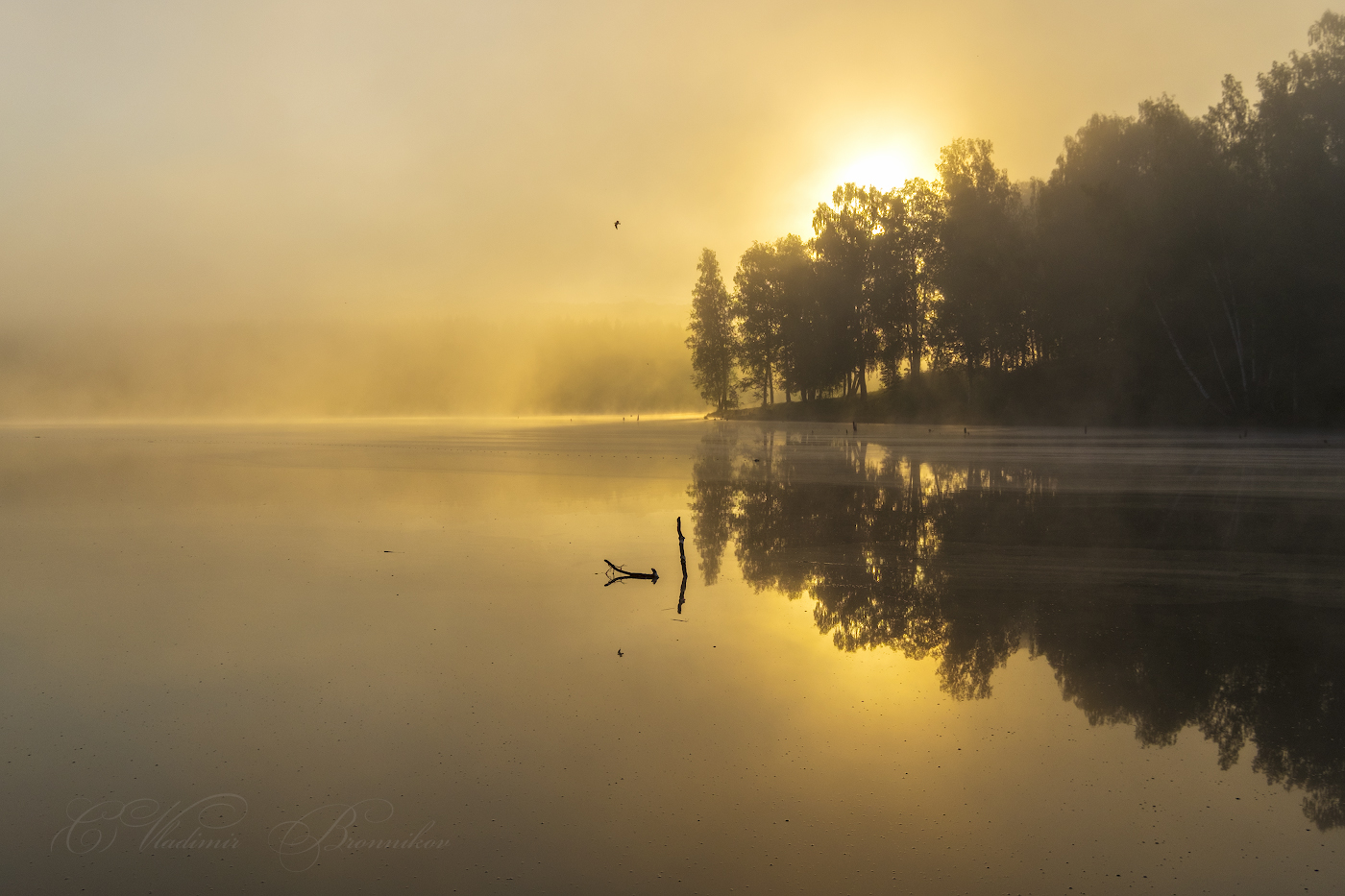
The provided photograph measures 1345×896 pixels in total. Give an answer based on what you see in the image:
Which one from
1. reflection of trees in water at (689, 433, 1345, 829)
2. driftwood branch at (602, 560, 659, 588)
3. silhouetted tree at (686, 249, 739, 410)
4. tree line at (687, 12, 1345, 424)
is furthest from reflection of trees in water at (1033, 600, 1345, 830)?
silhouetted tree at (686, 249, 739, 410)

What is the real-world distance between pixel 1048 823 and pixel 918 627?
157 inches

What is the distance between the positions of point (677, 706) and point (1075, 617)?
5.03m

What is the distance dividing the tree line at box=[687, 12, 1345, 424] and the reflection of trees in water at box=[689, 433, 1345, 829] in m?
31.7

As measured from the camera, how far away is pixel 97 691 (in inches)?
283

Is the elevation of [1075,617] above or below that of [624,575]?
below

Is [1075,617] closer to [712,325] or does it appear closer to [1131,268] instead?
[1131,268]

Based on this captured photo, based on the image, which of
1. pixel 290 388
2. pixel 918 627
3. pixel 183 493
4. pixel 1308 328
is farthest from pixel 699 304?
pixel 290 388

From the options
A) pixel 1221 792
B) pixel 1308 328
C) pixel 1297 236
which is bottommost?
pixel 1221 792

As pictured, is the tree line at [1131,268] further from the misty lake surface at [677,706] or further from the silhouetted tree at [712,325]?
the misty lake surface at [677,706]

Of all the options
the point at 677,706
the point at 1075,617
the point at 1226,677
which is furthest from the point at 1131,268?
the point at 677,706

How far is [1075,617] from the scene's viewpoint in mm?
9352

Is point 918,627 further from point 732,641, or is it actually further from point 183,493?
point 183,493

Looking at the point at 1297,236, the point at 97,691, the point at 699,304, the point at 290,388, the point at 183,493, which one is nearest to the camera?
the point at 97,691

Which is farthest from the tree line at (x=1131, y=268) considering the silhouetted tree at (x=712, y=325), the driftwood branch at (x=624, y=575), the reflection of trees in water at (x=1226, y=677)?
the driftwood branch at (x=624, y=575)
